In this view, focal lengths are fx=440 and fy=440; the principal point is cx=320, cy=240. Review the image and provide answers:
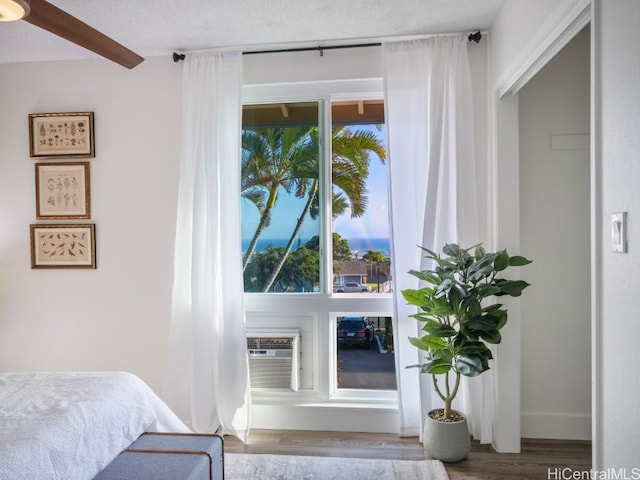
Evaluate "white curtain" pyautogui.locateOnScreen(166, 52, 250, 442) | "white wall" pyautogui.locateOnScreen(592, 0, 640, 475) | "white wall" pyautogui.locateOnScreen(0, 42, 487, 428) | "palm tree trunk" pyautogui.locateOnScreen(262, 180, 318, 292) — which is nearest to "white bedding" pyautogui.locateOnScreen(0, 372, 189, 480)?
"white curtain" pyautogui.locateOnScreen(166, 52, 250, 442)

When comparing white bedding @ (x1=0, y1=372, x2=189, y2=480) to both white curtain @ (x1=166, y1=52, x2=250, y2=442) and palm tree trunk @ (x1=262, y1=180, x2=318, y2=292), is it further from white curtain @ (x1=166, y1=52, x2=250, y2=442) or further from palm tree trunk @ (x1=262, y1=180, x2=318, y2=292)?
palm tree trunk @ (x1=262, y1=180, x2=318, y2=292)

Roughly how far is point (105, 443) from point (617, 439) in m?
1.78

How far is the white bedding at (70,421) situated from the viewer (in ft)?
4.66

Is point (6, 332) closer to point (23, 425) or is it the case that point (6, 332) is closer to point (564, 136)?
point (23, 425)

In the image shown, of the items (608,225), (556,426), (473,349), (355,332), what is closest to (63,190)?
(355,332)

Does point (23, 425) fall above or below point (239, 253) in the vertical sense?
below

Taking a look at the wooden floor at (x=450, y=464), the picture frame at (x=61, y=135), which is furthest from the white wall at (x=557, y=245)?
the picture frame at (x=61, y=135)

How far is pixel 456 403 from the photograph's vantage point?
9.36ft

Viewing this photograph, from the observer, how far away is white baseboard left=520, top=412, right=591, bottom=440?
2.82 meters

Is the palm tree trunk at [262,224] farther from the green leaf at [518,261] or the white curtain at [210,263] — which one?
the green leaf at [518,261]

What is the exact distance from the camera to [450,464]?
8.30 feet

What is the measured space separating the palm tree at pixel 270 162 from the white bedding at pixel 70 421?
145cm

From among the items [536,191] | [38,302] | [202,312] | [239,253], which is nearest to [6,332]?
[38,302]

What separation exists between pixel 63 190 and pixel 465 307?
281 centimetres
